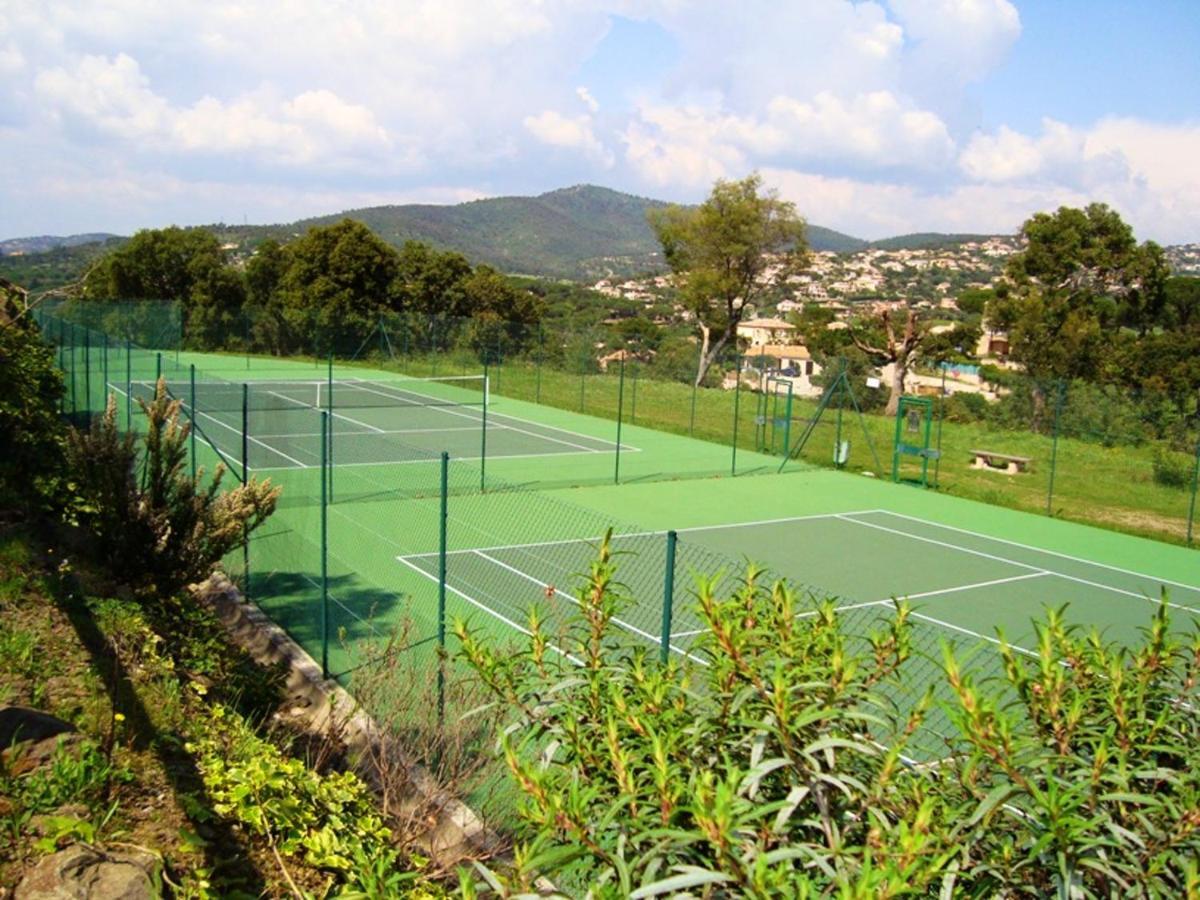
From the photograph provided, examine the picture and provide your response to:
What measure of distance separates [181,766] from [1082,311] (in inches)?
1418


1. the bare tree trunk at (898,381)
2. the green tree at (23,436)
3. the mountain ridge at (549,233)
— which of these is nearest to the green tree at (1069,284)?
the bare tree trunk at (898,381)

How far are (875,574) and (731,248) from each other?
28.9 metres

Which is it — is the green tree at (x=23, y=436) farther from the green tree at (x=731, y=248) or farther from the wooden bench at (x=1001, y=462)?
the green tree at (x=731, y=248)

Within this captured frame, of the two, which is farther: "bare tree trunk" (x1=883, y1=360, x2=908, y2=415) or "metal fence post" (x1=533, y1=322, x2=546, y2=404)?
"metal fence post" (x1=533, y1=322, x2=546, y2=404)

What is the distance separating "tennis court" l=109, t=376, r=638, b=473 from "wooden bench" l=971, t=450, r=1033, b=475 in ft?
25.5

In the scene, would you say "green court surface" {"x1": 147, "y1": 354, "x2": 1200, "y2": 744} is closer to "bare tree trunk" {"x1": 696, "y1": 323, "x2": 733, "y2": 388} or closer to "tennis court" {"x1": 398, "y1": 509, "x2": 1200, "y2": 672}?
"tennis court" {"x1": 398, "y1": 509, "x2": 1200, "y2": 672}

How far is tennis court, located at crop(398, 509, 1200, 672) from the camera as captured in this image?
36.7ft

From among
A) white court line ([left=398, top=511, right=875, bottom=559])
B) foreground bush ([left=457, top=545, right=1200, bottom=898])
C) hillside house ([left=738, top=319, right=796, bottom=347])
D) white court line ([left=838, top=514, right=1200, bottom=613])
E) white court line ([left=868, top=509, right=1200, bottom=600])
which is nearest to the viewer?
foreground bush ([left=457, top=545, right=1200, bottom=898])

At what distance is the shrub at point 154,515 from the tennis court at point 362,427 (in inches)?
294

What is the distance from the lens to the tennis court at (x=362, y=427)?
19516 mm

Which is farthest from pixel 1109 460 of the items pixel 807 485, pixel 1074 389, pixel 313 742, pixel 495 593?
pixel 313 742

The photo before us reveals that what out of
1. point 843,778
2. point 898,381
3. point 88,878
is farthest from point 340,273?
point 843,778

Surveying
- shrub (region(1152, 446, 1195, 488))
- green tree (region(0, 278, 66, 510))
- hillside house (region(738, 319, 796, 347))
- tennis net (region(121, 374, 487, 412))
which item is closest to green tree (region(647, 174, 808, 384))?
hillside house (region(738, 319, 796, 347))

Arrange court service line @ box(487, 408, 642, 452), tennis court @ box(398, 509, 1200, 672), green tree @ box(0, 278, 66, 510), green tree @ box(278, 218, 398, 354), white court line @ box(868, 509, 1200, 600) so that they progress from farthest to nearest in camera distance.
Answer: green tree @ box(278, 218, 398, 354) < court service line @ box(487, 408, 642, 452) < white court line @ box(868, 509, 1200, 600) < tennis court @ box(398, 509, 1200, 672) < green tree @ box(0, 278, 66, 510)
